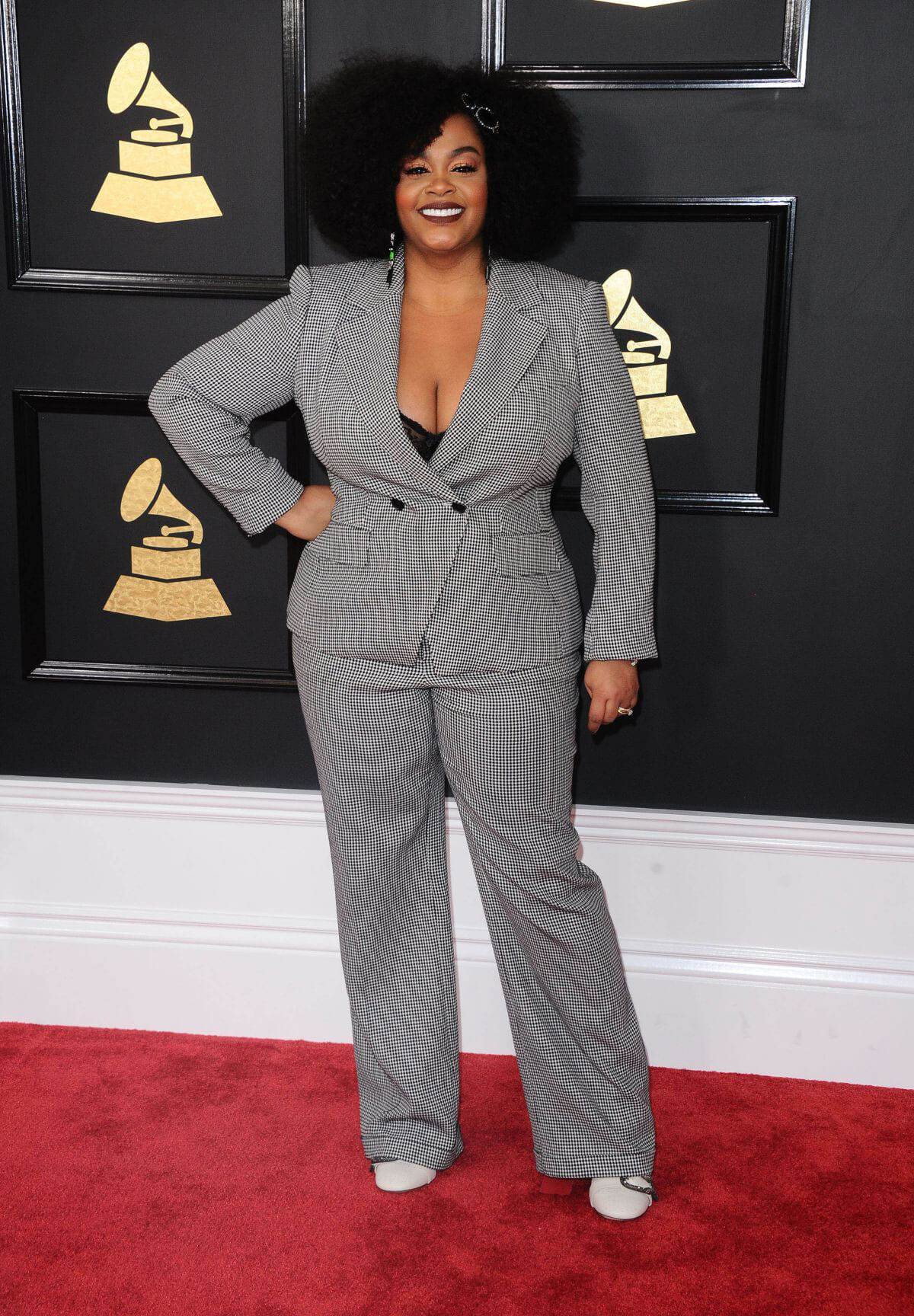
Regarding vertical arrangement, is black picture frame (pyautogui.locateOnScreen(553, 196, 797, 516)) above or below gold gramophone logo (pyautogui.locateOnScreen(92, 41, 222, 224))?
below

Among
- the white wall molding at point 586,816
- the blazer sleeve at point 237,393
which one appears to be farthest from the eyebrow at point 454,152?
the white wall molding at point 586,816

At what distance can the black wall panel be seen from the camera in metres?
2.11

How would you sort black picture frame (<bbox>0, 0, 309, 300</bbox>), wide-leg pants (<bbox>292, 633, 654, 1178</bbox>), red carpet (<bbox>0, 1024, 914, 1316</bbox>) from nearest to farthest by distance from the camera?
1. red carpet (<bbox>0, 1024, 914, 1316</bbox>)
2. wide-leg pants (<bbox>292, 633, 654, 1178</bbox>)
3. black picture frame (<bbox>0, 0, 309, 300</bbox>)

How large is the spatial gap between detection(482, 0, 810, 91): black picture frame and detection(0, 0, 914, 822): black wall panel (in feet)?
0.05

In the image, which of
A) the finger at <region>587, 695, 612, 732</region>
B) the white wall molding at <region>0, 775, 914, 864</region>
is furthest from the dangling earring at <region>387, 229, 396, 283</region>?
the white wall molding at <region>0, 775, 914, 864</region>

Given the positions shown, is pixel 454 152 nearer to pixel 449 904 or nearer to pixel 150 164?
pixel 150 164

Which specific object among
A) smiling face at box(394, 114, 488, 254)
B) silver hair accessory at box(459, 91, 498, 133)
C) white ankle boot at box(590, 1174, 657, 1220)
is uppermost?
silver hair accessory at box(459, 91, 498, 133)

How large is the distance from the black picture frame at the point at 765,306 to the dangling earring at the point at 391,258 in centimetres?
36

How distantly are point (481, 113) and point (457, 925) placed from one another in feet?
4.92

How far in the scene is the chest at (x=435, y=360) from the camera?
187 centimetres

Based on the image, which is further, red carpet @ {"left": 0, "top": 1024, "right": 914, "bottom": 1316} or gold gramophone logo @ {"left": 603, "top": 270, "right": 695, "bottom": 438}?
gold gramophone logo @ {"left": 603, "top": 270, "right": 695, "bottom": 438}

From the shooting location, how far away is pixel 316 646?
1933 millimetres

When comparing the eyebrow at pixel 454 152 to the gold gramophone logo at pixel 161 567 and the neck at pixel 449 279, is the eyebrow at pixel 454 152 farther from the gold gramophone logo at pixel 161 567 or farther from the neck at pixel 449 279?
the gold gramophone logo at pixel 161 567

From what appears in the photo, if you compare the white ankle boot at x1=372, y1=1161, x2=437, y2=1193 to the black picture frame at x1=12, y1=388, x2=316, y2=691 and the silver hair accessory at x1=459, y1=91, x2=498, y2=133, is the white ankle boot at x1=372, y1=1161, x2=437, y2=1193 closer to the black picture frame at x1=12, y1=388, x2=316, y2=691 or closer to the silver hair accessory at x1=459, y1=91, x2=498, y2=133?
the black picture frame at x1=12, y1=388, x2=316, y2=691
